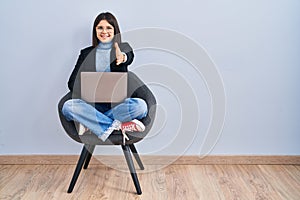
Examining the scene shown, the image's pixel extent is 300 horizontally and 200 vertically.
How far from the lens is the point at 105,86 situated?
76.5 inches

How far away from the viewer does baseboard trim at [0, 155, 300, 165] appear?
233 centimetres

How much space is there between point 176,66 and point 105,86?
52 centimetres

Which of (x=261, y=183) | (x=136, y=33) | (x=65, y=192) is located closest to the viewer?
(x=65, y=192)

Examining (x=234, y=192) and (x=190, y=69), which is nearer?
(x=234, y=192)

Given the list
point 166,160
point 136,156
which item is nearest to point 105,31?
point 136,156

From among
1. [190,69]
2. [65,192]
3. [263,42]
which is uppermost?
[263,42]

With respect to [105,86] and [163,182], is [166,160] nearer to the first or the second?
[163,182]

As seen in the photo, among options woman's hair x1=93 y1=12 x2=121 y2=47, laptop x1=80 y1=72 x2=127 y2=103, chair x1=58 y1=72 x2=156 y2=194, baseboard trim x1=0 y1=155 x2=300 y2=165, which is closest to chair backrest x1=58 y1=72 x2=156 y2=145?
chair x1=58 y1=72 x2=156 y2=194

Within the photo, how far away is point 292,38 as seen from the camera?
2.24 m

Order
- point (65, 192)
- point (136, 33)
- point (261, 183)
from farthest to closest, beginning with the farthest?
point (136, 33), point (261, 183), point (65, 192)

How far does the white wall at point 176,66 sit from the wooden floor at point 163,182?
0.12m

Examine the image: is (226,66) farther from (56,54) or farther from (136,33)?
(56,54)

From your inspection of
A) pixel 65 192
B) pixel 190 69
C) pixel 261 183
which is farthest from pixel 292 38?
pixel 65 192

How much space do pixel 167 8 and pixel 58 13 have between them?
635 mm
